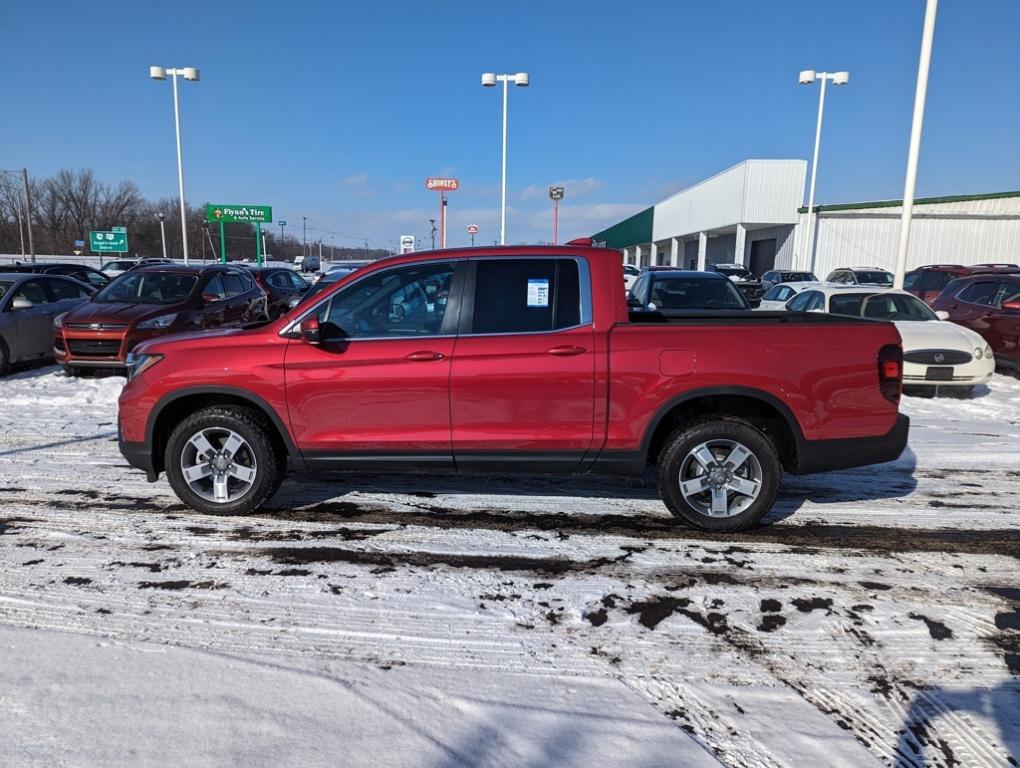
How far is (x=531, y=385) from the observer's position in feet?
13.9

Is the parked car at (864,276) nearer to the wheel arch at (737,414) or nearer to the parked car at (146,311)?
the parked car at (146,311)

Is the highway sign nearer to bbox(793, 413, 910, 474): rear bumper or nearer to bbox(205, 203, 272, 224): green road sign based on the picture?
bbox(793, 413, 910, 474): rear bumper

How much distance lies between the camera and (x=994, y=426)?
7.76m

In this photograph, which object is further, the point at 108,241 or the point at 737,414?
the point at 108,241

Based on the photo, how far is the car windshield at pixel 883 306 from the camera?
395 inches

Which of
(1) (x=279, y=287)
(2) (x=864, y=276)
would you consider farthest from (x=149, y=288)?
(2) (x=864, y=276)

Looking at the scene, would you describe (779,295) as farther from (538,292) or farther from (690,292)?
(538,292)

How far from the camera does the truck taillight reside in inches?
167

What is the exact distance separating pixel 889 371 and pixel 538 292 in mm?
2395

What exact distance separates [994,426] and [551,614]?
23.6 ft

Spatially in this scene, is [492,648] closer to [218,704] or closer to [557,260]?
[218,704]

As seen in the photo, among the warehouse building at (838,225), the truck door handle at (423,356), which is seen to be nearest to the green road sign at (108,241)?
the warehouse building at (838,225)

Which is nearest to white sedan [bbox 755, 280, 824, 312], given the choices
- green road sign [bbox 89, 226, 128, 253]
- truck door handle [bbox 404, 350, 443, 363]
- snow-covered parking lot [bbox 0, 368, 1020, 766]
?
snow-covered parking lot [bbox 0, 368, 1020, 766]

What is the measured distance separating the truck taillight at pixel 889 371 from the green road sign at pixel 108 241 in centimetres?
6831
